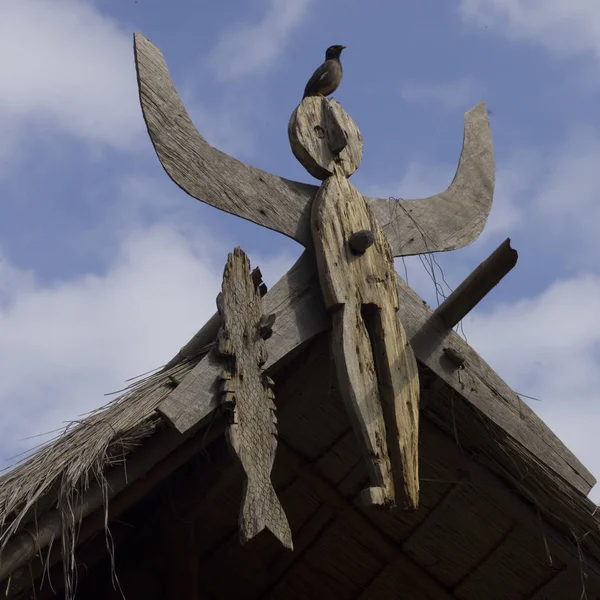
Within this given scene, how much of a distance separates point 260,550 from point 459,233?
1315 millimetres

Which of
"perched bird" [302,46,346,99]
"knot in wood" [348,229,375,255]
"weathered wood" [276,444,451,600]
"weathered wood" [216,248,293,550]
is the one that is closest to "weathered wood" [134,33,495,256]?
"knot in wood" [348,229,375,255]

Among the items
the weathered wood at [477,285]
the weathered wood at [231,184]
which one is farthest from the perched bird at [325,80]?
the weathered wood at [477,285]

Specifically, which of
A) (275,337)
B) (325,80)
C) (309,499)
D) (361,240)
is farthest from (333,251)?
(309,499)

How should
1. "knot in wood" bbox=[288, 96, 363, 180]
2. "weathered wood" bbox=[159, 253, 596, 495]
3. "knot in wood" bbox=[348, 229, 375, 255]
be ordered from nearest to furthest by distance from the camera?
"weathered wood" bbox=[159, 253, 596, 495] < "knot in wood" bbox=[348, 229, 375, 255] < "knot in wood" bbox=[288, 96, 363, 180]

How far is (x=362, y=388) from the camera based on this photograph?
10.3ft

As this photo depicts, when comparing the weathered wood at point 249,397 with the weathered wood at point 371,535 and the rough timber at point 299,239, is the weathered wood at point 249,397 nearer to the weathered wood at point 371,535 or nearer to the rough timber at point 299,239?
the rough timber at point 299,239

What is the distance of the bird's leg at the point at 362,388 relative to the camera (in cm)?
306

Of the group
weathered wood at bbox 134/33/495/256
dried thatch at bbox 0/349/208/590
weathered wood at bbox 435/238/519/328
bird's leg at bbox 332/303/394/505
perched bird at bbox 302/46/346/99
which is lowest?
dried thatch at bbox 0/349/208/590

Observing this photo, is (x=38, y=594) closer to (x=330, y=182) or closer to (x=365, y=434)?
(x=365, y=434)

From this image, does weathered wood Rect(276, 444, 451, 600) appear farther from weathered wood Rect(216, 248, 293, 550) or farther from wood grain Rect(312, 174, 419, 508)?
weathered wood Rect(216, 248, 293, 550)

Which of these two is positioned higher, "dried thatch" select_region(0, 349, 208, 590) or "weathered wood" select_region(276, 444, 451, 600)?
"weathered wood" select_region(276, 444, 451, 600)

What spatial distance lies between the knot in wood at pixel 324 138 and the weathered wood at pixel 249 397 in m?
0.51

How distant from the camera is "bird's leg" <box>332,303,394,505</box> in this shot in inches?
121

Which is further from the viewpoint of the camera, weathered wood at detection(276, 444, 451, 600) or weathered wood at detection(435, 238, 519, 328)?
weathered wood at detection(276, 444, 451, 600)
